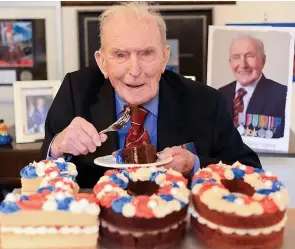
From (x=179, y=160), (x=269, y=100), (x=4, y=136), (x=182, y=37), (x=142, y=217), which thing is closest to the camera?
(x=142, y=217)

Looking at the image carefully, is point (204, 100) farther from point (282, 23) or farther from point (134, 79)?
point (282, 23)

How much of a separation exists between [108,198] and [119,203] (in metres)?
0.04

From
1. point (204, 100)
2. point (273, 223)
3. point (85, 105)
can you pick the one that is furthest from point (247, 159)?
point (273, 223)

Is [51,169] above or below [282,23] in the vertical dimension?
below

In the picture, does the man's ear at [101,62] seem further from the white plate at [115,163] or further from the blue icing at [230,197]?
the blue icing at [230,197]

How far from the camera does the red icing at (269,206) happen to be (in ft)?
2.84

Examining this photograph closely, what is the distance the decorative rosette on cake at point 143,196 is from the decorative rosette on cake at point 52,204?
0.04 meters

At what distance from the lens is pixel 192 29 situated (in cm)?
250

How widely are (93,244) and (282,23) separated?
6.46 feet

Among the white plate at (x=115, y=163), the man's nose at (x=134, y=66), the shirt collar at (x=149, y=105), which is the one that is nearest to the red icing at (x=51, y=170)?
the white plate at (x=115, y=163)

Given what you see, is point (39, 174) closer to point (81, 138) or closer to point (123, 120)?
point (81, 138)

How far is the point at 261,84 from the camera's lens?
87.4 inches

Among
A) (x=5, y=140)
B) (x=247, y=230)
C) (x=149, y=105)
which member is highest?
(x=149, y=105)

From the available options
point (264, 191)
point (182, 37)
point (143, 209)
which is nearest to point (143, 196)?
point (143, 209)
